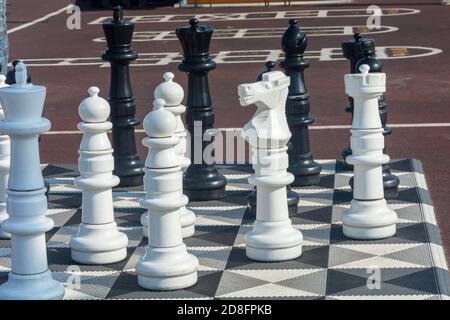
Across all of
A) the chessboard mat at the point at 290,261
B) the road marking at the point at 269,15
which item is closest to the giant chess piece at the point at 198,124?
the chessboard mat at the point at 290,261

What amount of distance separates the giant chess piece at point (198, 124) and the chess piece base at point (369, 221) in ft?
4.09

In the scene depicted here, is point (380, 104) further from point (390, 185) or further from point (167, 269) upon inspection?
point (167, 269)

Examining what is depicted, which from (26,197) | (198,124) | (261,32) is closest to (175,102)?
(198,124)

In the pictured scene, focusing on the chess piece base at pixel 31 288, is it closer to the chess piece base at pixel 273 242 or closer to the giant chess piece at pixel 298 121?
the chess piece base at pixel 273 242

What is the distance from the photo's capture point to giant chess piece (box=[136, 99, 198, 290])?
17.7 ft

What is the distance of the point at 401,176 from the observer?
7.77m

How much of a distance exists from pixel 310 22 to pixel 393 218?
48.8 ft

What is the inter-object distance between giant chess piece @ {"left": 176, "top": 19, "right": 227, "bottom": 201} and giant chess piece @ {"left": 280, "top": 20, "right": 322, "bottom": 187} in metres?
0.50

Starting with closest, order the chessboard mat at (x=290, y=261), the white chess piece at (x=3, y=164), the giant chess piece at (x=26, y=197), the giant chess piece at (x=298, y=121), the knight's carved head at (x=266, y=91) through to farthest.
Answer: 1. the giant chess piece at (x=26, y=197)
2. the chessboard mat at (x=290, y=261)
3. the knight's carved head at (x=266, y=91)
4. the white chess piece at (x=3, y=164)
5. the giant chess piece at (x=298, y=121)

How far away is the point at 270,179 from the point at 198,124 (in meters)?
1.55

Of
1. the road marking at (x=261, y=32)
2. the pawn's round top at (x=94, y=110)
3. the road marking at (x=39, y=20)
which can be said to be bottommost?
the road marking at (x=261, y=32)

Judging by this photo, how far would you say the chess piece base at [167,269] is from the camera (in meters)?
5.39
